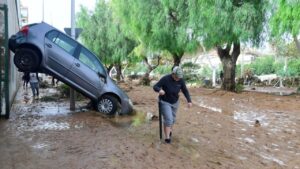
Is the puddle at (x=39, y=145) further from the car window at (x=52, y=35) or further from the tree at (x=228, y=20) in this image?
the tree at (x=228, y=20)

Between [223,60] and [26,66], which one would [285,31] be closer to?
[223,60]

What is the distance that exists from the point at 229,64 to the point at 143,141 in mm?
16430

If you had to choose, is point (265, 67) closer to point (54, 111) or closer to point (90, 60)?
point (54, 111)

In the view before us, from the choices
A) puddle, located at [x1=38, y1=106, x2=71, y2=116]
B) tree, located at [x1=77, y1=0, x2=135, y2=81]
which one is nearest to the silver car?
puddle, located at [x1=38, y1=106, x2=71, y2=116]

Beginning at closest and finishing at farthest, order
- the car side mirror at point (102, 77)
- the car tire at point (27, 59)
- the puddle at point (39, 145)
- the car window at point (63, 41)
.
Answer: the puddle at point (39, 145) < the car tire at point (27, 59) < the car window at point (63, 41) < the car side mirror at point (102, 77)

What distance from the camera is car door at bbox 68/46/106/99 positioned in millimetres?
12281

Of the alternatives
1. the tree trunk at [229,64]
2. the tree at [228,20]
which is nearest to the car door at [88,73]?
the tree at [228,20]

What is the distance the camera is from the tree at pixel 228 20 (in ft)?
65.0

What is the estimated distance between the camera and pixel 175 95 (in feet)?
27.3

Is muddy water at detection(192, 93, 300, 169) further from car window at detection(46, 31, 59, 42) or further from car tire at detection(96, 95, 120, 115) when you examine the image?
car window at detection(46, 31, 59, 42)

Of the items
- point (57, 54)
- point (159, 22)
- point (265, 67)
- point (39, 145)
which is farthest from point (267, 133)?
point (265, 67)

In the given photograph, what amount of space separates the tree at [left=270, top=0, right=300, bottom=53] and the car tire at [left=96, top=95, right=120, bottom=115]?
316 inches

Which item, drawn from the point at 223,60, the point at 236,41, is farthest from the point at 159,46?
the point at 236,41

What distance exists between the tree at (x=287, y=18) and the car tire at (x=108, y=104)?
26.3ft
